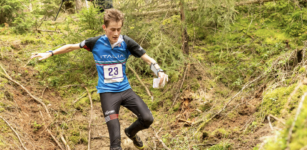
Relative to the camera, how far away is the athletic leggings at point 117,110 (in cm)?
362

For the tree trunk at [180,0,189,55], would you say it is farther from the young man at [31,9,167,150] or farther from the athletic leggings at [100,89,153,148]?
the athletic leggings at [100,89,153,148]

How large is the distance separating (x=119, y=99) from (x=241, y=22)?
19.5 feet

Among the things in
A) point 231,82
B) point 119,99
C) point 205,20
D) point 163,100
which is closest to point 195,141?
point 119,99

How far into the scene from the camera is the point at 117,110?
3779mm

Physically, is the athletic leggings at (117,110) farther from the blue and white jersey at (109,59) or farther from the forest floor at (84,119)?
the forest floor at (84,119)

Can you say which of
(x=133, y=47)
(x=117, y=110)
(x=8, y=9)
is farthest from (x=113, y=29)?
(x=8, y=9)

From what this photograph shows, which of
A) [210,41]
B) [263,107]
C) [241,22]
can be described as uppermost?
[241,22]

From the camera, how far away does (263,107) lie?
3672mm

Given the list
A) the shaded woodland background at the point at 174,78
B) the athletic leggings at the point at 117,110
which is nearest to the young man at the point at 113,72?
the athletic leggings at the point at 117,110

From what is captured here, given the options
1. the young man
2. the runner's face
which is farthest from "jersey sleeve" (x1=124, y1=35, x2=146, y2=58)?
the runner's face

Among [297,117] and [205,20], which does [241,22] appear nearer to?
[205,20]

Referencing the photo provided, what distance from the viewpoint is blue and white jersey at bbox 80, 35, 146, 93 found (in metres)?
3.81

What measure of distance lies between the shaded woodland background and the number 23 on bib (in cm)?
166

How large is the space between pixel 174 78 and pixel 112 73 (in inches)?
111
